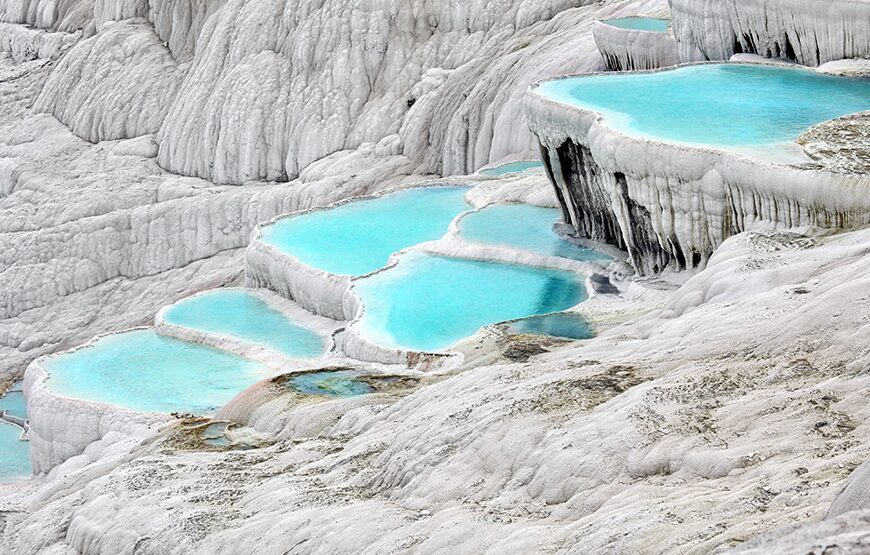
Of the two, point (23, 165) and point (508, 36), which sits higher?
point (508, 36)


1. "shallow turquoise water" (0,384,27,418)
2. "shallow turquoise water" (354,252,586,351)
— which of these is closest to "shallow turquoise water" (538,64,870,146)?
"shallow turquoise water" (354,252,586,351)

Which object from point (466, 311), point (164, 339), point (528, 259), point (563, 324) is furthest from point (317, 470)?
point (164, 339)

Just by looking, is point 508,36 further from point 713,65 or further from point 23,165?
point 23,165

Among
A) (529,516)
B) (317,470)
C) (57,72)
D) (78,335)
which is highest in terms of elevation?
(529,516)

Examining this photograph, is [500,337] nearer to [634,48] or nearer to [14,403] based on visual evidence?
[634,48]

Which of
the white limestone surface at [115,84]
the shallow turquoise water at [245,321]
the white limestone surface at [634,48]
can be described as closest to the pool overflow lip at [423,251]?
the shallow turquoise water at [245,321]
